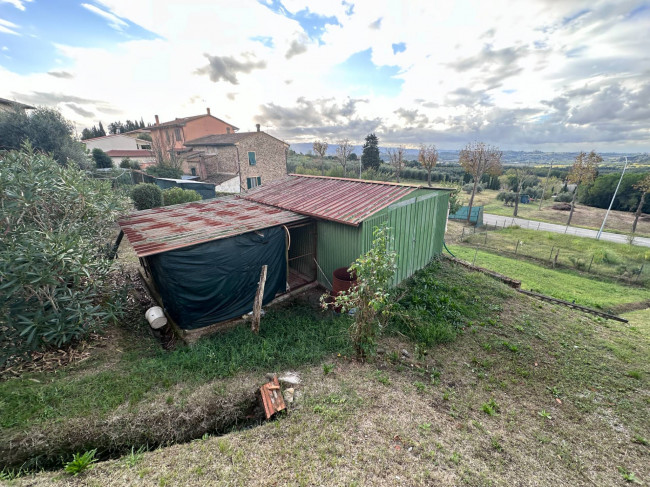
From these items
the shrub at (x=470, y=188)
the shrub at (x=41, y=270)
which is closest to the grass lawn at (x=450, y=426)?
the shrub at (x=41, y=270)

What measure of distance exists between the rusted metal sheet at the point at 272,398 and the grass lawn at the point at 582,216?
101 ft

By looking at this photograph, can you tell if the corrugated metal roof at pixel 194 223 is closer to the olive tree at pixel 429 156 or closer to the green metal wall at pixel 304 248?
the green metal wall at pixel 304 248

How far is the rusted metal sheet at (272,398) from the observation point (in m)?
4.16

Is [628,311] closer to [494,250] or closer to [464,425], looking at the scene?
[494,250]

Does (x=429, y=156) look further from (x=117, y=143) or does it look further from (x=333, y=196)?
(x=117, y=143)

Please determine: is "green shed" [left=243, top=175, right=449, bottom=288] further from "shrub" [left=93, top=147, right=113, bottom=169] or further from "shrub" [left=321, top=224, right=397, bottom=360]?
"shrub" [left=93, top=147, right=113, bottom=169]

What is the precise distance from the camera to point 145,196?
1587 centimetres

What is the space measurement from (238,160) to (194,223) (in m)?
21.2

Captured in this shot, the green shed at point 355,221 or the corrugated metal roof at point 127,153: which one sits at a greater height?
the corrugated metal roof at point 127,153

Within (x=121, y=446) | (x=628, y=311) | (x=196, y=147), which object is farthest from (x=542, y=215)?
(x=196, y=147)

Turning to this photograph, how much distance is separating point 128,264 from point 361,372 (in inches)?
374

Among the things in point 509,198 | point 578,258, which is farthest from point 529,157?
point 578,258

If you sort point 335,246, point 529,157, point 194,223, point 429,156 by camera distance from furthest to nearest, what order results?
point 529,157
point 429,156
point 335,246
point 194,223

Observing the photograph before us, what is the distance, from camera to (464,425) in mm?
4152
